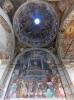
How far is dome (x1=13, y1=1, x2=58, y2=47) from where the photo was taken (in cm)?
1412

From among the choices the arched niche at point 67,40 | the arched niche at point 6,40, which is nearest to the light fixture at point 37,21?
the arched niche at point 67,40

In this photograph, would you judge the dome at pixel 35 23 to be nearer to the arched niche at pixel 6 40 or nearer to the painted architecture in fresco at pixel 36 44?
the painted architecture in fresco at pixel 36 44

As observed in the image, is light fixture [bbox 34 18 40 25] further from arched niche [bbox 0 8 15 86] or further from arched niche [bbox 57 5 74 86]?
arched niche [bbox 0 8 15 86]

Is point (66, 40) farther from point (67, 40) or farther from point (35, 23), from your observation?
point (35, 23)

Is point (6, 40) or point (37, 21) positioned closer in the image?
point (6, 40)

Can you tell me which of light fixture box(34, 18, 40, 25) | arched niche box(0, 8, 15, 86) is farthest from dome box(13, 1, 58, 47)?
arched niche box(0, 8, 15, 86)

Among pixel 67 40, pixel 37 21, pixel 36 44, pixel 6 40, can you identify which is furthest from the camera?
pixel 37 21

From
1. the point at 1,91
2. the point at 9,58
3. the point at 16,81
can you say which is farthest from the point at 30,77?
the point at 9,58

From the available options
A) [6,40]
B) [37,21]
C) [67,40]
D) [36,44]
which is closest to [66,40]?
[67,40]

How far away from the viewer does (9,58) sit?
13.4 m

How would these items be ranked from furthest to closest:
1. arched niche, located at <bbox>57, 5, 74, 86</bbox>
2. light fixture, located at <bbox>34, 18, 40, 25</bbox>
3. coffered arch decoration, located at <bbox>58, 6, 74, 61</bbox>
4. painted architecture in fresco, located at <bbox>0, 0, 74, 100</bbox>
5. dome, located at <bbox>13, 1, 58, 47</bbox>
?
light fixture, located at <bbox>34, 18, 40, 25</bbox>
dome, located at <bbox>13, 1, 58, 47</bbox>
coffered arch decoration, located at <bbox>58, 6, 74, 61</bbox>
arched niche, located at <bbox>57, 5, 74, 86</bbox>
painted architecture in fresco, located at <bbox>0, 0, 74, 100</bbox>

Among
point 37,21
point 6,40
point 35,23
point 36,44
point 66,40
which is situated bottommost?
point 36,44

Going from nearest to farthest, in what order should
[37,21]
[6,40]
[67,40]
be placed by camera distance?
[6,40] < [67,40] < [37,21]

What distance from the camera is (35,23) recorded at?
51.3 feet
